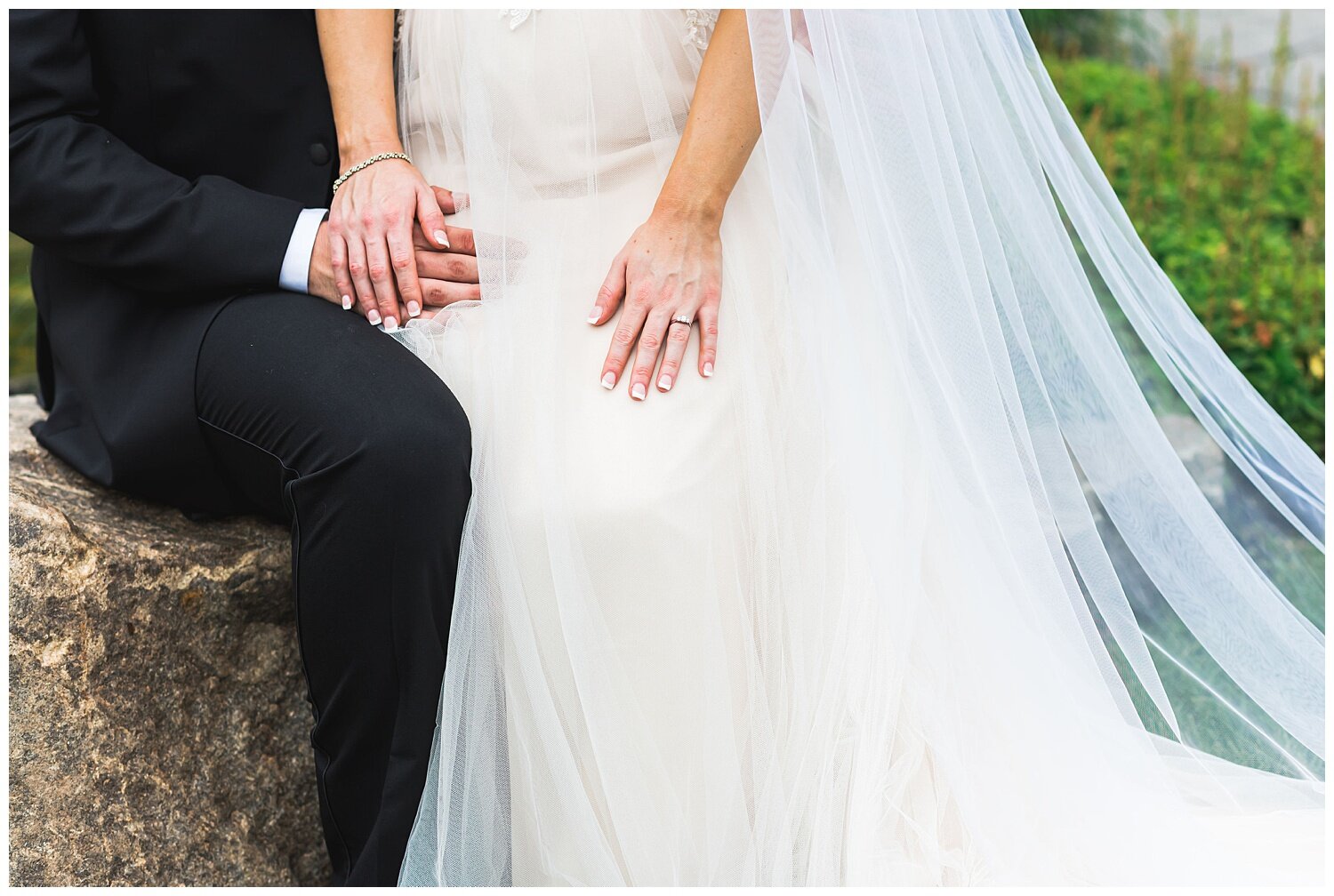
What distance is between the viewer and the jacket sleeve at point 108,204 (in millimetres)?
1350

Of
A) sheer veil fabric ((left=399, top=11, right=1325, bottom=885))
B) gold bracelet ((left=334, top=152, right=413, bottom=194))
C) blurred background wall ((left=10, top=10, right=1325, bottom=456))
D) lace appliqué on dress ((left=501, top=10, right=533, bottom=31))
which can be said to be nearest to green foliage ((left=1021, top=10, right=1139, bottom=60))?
blurred background wall ((left=10, top=10, right=1325, bottom=456))

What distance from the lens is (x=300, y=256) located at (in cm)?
137

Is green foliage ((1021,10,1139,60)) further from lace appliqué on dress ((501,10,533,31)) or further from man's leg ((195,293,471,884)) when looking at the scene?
man's leg ((195,293,471,884))

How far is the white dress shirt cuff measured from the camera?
1.37 metres

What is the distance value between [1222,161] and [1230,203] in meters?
0.26

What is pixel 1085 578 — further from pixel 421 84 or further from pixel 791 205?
pixel 421 84

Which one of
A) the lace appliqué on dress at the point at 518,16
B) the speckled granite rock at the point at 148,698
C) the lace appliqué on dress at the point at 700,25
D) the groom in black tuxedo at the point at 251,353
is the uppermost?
the lace appliqué on dress at the point at 518,16

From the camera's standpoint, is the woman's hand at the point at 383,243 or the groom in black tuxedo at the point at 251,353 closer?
the groom in black tuxedo at the point at 251,353

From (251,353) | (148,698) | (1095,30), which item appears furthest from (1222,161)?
(148,698)

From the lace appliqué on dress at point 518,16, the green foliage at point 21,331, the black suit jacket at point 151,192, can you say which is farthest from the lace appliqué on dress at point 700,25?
the green foliage at point 21,331

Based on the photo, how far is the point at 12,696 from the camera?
130 centimetres

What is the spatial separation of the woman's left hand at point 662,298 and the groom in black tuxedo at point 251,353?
0.67 ft

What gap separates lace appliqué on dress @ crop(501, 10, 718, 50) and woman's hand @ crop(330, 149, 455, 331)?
0.80 ft

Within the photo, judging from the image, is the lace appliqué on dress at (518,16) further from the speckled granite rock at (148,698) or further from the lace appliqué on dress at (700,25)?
the speckled granite rock at (148,698)
